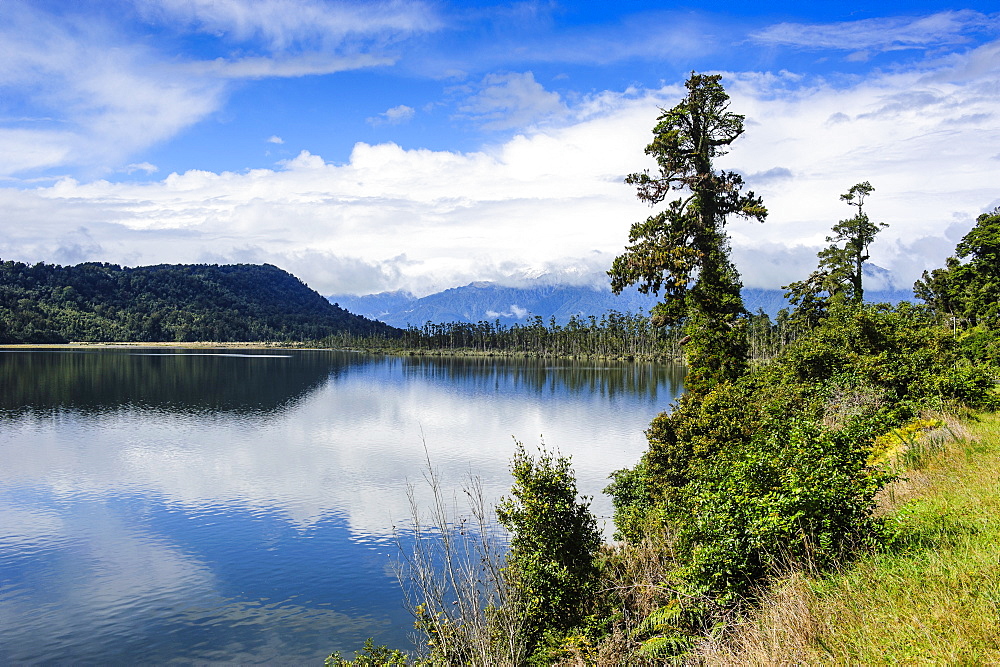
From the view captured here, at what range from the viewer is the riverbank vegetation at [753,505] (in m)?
7.58

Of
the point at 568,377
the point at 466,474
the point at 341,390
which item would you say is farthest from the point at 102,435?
the point at 568,377

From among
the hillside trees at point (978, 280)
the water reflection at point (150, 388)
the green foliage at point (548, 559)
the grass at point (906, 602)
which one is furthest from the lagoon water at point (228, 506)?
the hillside trees at point (978, 280)

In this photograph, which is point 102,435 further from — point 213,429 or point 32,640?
point 32,640

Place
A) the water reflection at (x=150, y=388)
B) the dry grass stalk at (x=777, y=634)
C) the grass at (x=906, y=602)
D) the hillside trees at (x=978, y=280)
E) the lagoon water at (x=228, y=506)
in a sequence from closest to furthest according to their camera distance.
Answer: the grass at (x=906, y=602)
the dry grass stalk at (x=777, y=634)
the lagoon water at (x=228, y=506)
the hillside trees at (x=978, y=280)
the water reflection at (x=150, y=388)

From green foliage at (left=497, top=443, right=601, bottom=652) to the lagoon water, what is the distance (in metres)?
6.51

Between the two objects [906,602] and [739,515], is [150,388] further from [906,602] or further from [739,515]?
[906,602]

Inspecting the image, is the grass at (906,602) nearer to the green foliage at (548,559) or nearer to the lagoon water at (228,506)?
the green foliage at (548,559)

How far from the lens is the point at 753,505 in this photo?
9891 mm

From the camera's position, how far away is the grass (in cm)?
621

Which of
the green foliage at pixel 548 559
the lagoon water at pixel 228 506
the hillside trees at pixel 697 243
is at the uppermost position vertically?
the hillside trees at pixel 697 243

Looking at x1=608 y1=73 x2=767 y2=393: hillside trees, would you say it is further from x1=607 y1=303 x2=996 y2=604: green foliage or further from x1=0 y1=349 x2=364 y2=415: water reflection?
x1=0 y1=349 x2=364 y2=415: water reflection

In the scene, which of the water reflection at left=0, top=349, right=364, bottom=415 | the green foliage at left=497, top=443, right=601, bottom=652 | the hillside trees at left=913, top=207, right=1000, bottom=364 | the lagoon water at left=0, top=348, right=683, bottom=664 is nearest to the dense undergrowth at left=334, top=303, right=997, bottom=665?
the green foliage at left=497, top=443, right=601, bottom=652

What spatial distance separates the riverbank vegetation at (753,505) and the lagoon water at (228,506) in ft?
22.9

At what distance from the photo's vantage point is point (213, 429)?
57594 millimetres
